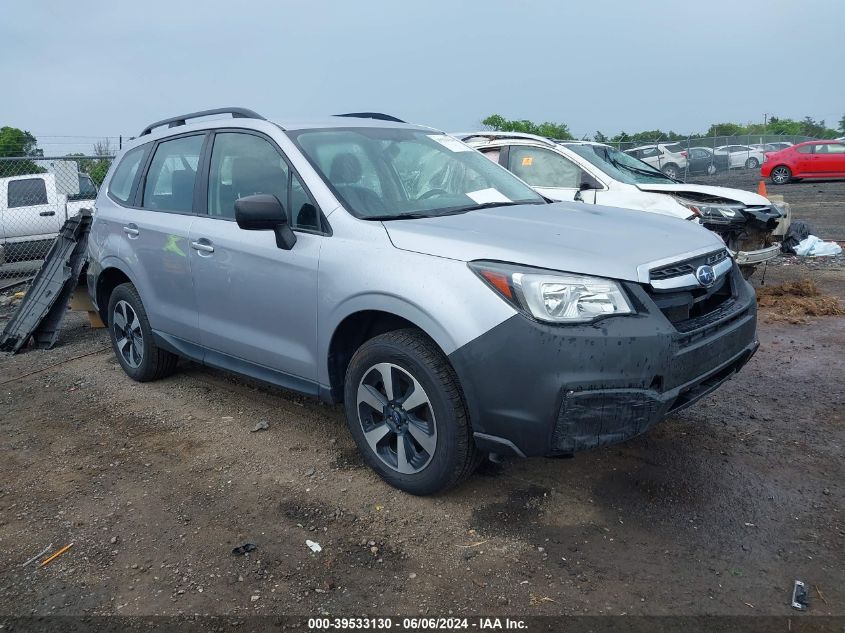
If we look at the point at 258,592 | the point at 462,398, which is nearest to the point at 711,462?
the point at 462,398

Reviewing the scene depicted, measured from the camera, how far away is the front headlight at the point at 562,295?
295 cm

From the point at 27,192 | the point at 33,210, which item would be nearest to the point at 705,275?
the point at 33,210

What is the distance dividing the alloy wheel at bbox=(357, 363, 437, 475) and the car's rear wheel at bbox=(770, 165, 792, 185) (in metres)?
23.8

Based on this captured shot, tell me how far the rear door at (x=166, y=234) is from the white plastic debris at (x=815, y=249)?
8.56m

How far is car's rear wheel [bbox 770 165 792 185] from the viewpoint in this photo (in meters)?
23.5

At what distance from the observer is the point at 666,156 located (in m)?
27.0

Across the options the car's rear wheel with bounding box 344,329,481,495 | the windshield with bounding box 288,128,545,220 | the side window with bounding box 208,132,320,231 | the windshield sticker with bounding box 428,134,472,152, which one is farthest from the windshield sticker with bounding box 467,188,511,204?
the car's rear wheel with bounding box 344,329,481,495

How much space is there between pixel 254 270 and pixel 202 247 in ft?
1.76

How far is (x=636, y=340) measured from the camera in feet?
9.59

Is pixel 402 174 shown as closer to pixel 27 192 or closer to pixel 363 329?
pixel 363 329

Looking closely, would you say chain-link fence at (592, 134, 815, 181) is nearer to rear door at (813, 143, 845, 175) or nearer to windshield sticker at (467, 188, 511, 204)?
rear door at (813, 143, 845, 175)

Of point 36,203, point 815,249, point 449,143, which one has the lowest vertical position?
point 815,249

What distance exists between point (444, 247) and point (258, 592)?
1628 millimetres

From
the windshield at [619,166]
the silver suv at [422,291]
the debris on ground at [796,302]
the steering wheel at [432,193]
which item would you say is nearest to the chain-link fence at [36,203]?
the windshield at [619,166]
